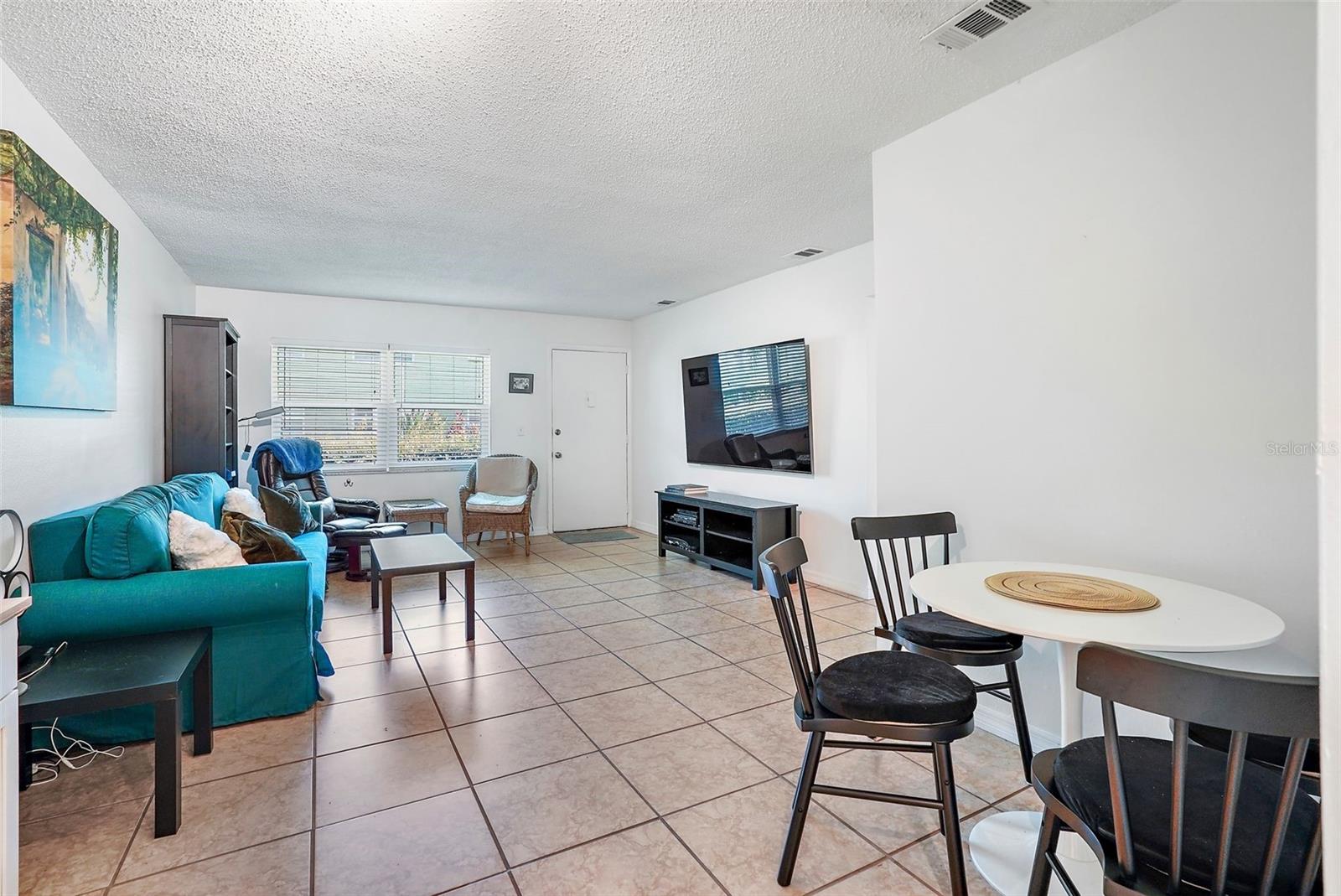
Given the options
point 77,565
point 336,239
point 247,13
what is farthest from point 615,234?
point 77,565

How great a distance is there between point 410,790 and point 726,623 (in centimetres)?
215

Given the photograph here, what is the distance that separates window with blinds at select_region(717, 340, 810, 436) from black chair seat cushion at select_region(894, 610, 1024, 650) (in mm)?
2808

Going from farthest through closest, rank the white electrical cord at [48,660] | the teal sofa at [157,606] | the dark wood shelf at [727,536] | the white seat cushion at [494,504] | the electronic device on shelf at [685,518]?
the white seat cushion at [494,504], the electronic device on shelf at [685,518], the dark wood shelf at [727,536], the teal sofa at [157,606], the white electrical cord at [48,660]

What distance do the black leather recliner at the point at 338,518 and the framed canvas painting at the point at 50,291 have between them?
6.35 feet

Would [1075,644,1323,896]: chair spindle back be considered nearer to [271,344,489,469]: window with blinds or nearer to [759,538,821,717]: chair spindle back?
[759,538,821,717]: chair spindle back

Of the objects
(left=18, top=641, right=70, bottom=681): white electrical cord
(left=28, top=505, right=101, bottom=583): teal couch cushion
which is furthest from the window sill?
(left=18, top=641, right=70, bottom=681): white electrical cord

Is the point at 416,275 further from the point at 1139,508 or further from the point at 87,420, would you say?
the point at 1139,508

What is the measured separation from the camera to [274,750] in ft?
7.95

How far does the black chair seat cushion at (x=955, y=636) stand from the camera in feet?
6.91

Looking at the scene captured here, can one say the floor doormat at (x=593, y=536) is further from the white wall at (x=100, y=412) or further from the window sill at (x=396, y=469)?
the white wall at (x=100, y=412)

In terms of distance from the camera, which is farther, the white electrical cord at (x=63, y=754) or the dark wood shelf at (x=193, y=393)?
Answer: the dark wood shelf at (x=193, y=393)

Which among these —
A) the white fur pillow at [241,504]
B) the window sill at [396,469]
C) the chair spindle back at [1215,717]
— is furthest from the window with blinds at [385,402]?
the chair spindle back at [1215,717]

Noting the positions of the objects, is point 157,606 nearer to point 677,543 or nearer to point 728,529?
point 728,529

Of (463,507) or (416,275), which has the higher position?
(416,275)
